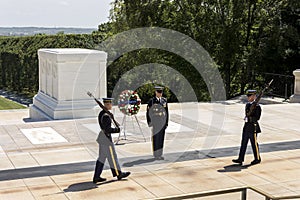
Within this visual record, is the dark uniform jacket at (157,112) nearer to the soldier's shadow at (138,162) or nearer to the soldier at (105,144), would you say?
the soldier's shadow at (138,162)

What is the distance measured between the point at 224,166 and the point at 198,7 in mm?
13696

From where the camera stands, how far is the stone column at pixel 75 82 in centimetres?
1313

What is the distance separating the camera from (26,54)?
3198 centimetres

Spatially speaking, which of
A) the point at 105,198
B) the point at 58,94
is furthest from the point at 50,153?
the point at 58,94

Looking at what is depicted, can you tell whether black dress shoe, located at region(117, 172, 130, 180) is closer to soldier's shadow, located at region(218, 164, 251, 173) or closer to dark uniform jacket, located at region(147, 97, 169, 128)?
dark uniform jacket, located at region(147, 97, 169, 128)

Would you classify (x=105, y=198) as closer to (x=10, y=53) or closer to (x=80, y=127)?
(x=80, y=127)

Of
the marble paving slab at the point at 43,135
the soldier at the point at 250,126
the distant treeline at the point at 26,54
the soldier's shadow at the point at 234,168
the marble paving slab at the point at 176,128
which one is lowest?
the soldier's shadow at the point at 234,168

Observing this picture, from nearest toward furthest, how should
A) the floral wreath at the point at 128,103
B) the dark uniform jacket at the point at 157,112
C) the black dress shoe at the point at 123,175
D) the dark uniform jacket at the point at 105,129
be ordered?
1. the dark uniform jacket at the point at 105,129
2. the black dress shoe at the point at 123,175
3. the dark uniform jacket at the point at 157,112
4. the floral wreath at the point at 128,103

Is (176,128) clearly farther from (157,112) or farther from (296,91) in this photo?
(296,91)

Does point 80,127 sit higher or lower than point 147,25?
lower

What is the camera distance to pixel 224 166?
856 cm

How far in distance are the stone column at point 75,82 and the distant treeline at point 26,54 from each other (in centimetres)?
1556

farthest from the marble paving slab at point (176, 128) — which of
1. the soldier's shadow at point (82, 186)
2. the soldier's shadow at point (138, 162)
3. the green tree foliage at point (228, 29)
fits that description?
the green tree foliage at point (228, 29)

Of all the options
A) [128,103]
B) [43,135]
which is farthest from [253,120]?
[43,135]
